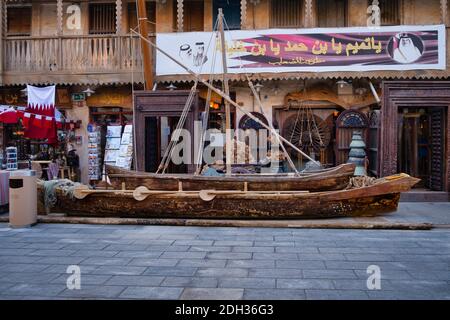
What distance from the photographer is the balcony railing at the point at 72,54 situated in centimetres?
1494

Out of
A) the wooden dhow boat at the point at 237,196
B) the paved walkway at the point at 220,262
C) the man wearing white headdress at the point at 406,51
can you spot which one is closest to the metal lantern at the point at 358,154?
the man wearing white headdress at the point at 406,51

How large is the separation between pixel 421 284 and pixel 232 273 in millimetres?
2160

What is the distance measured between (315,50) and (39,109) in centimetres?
844

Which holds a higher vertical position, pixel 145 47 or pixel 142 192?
pixel 145 47

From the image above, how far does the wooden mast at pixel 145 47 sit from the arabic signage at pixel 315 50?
0.65 m

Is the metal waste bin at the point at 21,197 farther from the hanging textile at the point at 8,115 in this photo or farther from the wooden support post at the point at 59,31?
the wooden support post at the point at 59,31

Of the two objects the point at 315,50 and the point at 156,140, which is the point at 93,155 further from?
the point at 315,50

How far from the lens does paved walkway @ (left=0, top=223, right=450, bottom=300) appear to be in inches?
203

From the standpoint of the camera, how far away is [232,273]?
5.88m

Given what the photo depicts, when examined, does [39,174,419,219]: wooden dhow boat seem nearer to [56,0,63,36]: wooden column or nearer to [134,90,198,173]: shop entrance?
[134,90,198,173]: shop entrance

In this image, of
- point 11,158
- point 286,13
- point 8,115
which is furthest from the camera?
point 286,13

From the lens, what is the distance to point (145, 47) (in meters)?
13.8

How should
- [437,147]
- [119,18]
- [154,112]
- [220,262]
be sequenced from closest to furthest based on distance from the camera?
1. [220,262]
2. [437,147]
3. [154,112]
4. [119,18]

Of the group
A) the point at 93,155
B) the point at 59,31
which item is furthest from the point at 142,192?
the point at 59,31
